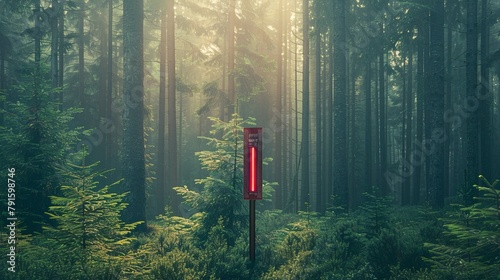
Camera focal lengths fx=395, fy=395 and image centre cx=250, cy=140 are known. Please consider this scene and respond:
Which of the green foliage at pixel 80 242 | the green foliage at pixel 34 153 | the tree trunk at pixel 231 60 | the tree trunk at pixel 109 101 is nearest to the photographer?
the green foliage at pixel 80 242

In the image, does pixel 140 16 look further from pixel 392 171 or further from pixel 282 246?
pixel 392 171

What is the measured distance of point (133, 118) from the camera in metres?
12.7

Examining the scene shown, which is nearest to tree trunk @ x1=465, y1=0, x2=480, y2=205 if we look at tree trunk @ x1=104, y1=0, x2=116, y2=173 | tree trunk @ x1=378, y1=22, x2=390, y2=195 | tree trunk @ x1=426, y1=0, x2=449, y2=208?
tree trunk @ x1=426, y1=0, x2=449, y2=208

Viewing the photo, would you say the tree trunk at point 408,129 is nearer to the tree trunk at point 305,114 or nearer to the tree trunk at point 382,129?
the tree trunk at point 382,129

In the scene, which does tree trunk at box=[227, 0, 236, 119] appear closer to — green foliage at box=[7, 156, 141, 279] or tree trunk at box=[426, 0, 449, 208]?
tree trunk at box=[426, 0, 449, 208]

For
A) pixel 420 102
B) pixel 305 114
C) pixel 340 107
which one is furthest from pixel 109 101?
pixel 420 102

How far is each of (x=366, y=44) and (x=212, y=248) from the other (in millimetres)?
20200

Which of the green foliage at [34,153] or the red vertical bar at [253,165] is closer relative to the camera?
the red vertical bar at [253,165]

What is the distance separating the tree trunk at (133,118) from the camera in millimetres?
12602

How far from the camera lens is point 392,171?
37.6 metres

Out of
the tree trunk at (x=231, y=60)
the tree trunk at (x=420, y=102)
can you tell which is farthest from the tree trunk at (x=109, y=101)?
the tree trunk at (x=420, y=102)

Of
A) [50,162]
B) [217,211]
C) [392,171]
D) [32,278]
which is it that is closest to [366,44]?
[392,171]

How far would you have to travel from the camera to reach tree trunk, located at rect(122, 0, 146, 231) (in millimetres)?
12602

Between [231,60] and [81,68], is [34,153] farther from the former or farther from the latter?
[81,68]
